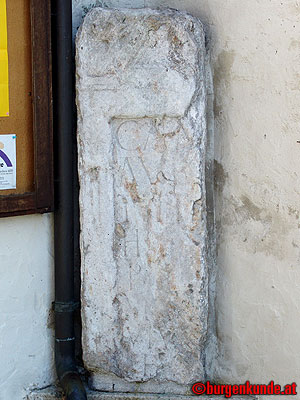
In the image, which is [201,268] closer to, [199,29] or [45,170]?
[45,170]

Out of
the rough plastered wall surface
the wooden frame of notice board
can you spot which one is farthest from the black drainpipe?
the rough plastered wall surface

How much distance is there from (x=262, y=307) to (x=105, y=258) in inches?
28.3

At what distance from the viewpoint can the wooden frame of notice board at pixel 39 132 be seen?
250 centimetres

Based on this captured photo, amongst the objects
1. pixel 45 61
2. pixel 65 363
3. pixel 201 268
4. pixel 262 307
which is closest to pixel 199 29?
pixel 45 61

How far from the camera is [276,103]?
8.19 feet

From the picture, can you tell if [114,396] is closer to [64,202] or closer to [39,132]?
[64,202]

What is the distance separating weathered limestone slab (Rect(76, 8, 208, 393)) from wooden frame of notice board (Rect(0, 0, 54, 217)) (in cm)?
14

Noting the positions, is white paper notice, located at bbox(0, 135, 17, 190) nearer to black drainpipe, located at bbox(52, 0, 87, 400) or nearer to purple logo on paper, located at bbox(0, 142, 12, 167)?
purple logo on paper, located at bbox(0, 142, 12, 167)

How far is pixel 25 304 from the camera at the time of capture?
2625 millimetres

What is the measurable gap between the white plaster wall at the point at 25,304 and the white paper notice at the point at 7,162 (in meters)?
0.15

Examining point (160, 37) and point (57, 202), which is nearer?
point (160, 37)

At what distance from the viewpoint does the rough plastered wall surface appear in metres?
2.48

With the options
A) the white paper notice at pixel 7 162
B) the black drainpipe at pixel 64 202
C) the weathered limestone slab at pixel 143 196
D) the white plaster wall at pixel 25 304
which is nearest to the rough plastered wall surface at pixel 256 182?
the weathered limestone slab at pixel 143 196

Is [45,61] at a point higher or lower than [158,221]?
higher
